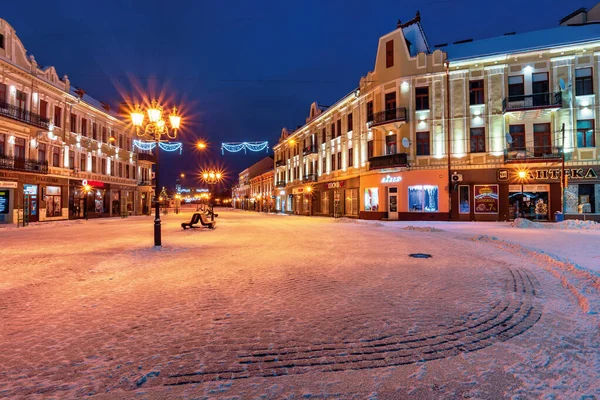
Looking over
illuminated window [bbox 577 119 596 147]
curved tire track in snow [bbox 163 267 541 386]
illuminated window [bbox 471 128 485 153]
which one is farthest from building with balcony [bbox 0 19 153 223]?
illuminated window [bbox 577 119 596 147]

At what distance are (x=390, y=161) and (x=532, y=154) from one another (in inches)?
373

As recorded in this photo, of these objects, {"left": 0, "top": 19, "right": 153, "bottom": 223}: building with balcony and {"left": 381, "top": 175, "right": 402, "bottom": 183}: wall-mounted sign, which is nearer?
{"left": 0, "top": 19, "right": 153, "bottom": 223}: building with balcony

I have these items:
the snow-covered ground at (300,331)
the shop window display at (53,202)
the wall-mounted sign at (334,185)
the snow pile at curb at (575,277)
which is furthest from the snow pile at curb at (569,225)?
the shop window display at (53,202)

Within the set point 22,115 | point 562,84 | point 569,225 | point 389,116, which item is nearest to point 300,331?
point 569,225

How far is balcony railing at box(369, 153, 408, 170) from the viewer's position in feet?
85.3

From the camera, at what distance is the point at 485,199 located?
24.7 meters

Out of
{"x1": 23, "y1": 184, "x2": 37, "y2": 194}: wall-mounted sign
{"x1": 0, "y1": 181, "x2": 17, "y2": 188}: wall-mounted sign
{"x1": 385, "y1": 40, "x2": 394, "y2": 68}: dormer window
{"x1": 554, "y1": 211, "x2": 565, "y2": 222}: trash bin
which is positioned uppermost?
{"x1": 385, "y1": 40, "x2": 394, "y2": 68}: dormer window

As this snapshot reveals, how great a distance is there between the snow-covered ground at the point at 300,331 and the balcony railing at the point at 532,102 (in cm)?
1912

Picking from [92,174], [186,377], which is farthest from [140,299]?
[92,174]

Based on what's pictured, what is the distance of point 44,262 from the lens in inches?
342

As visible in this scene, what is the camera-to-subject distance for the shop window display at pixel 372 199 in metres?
28.2

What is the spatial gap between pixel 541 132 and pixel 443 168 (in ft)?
22.2

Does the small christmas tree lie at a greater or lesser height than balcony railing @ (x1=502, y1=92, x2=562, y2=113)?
lesser

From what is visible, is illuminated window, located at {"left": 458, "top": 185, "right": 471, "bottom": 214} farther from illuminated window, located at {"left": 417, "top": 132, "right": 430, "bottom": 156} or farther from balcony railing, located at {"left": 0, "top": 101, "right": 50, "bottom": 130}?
balcony railing, located at {"left": 0, "top": 101, "right": 50, "bottom": 130}
